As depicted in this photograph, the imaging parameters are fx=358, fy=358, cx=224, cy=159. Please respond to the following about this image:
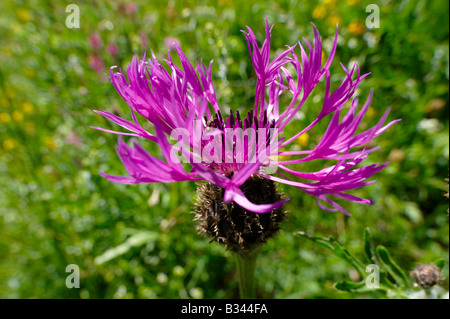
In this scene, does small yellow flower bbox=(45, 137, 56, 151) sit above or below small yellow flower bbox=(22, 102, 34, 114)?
below

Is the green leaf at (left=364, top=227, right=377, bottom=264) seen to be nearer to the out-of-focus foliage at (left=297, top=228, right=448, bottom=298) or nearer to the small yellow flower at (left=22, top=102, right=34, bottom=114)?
the out-of-focus foliage at (left=297, top=228, right=448, bottom=298)

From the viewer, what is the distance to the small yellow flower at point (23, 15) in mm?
2872

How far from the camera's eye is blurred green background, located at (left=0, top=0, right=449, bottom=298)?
158cm

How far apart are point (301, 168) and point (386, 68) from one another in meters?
0.68

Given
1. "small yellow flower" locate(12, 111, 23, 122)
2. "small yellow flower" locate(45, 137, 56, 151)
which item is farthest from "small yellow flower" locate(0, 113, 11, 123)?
"small yellow flower" locate(45, 137, 56, 151)

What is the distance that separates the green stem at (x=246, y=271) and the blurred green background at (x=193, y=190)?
15.1 inches

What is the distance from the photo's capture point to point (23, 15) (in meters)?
2.87

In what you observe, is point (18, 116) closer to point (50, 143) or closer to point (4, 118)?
point (4, 118)

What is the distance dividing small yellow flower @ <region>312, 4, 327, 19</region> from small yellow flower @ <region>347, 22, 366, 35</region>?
0.17m

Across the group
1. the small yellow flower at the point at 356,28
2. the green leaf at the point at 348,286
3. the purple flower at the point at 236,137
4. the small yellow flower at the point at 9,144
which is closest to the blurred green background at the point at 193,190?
the small yellow flower at the point at 356,28

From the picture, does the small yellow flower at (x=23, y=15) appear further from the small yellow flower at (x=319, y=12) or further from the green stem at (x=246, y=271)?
the green stem at (x=246, y=271)

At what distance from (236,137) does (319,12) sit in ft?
4.23

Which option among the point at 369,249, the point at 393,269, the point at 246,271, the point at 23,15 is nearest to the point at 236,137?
the point at 246,271

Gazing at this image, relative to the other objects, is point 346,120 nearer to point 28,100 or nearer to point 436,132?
point 436,132
